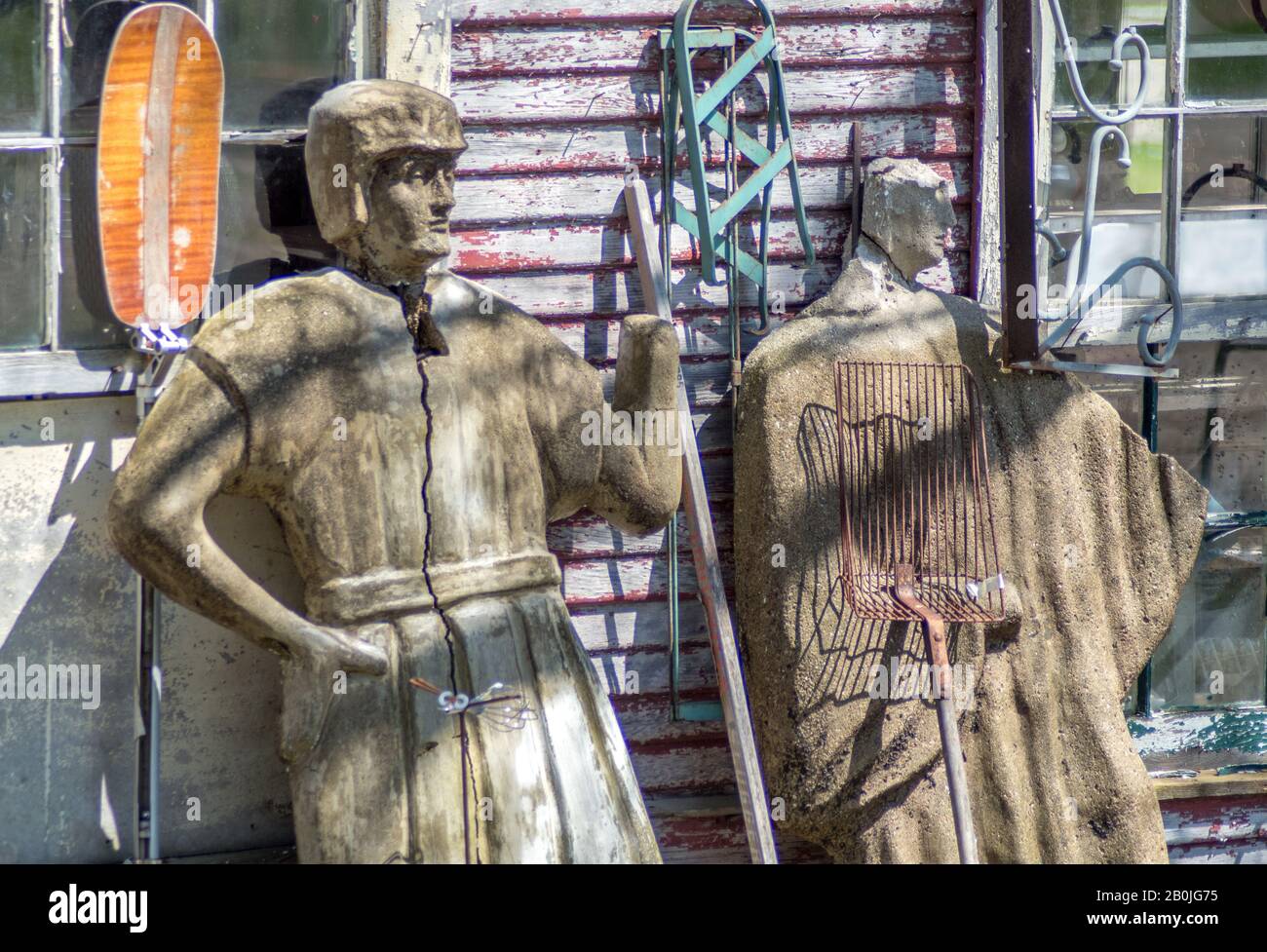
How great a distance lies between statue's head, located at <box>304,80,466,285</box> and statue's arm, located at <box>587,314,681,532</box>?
0.51 m

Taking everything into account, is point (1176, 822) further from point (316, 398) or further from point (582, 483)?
point (316, 398)

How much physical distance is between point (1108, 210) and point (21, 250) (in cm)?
305

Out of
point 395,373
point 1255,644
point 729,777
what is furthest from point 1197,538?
point 395,373

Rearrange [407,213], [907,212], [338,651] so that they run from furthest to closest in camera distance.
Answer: [907,212] < [407,213] < [338,651]

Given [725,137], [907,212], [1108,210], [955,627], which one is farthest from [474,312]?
[1108,210]

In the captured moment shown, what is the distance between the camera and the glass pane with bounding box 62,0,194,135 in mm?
3598

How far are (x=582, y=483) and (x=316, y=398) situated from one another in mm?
670

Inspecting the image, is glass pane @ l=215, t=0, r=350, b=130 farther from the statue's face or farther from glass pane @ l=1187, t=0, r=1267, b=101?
glass pane @ l=1187, t=0, r=1267, b=101

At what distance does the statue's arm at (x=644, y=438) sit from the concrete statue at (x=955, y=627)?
Answer: 52 cm

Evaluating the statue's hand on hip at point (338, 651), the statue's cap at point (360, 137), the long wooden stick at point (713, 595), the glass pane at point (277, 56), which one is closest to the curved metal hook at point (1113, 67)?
the long wooden stick at point (713, 595)

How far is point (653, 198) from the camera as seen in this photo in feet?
13.7

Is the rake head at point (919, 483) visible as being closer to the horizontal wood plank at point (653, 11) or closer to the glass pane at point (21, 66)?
the horizontal wood plank at point (653, 11)

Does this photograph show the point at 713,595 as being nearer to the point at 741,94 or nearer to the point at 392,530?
the point at 392,530

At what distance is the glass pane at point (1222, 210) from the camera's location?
14.7ft
